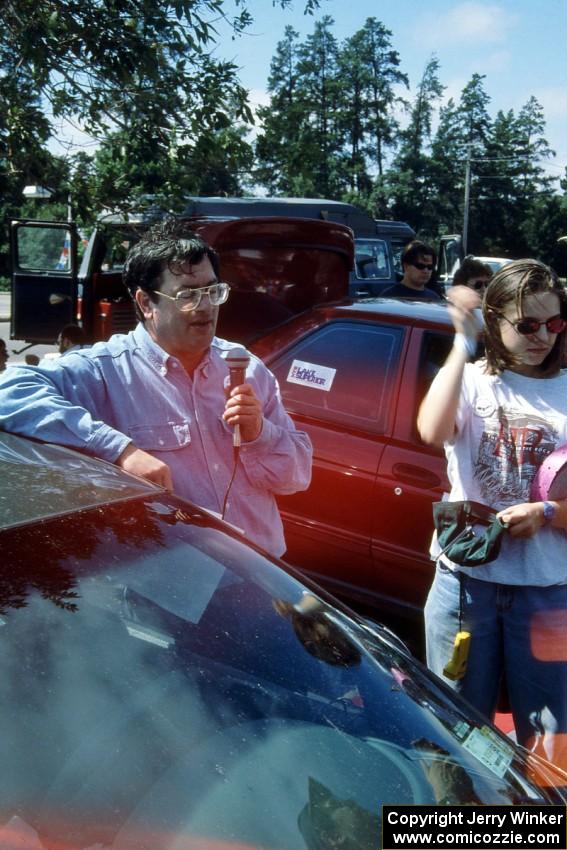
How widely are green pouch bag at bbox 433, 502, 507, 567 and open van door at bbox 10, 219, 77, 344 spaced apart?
18.1ft

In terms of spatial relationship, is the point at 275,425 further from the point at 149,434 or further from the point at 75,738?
the point at 75,738

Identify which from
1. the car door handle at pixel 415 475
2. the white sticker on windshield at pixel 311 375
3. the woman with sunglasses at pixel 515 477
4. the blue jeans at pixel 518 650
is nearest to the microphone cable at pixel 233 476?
the woman with sunglasses at pixel 515 477

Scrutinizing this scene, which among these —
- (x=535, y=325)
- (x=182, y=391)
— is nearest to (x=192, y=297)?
(x=182, y=391)

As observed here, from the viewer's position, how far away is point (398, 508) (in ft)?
13.4

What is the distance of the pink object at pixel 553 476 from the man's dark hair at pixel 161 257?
1.03m

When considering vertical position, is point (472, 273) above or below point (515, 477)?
above

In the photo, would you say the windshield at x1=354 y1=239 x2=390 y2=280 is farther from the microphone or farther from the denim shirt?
the microphone

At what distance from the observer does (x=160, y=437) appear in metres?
2.40

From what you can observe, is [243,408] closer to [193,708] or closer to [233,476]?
[233,476]

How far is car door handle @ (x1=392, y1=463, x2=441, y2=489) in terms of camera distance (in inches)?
157

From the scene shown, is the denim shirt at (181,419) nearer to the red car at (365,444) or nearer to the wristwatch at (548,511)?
the wristwatch at (548,511)

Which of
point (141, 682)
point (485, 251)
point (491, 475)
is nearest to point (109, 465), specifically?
point (141, 682)

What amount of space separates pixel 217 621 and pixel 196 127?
461 centimetres

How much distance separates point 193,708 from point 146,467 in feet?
2.63
